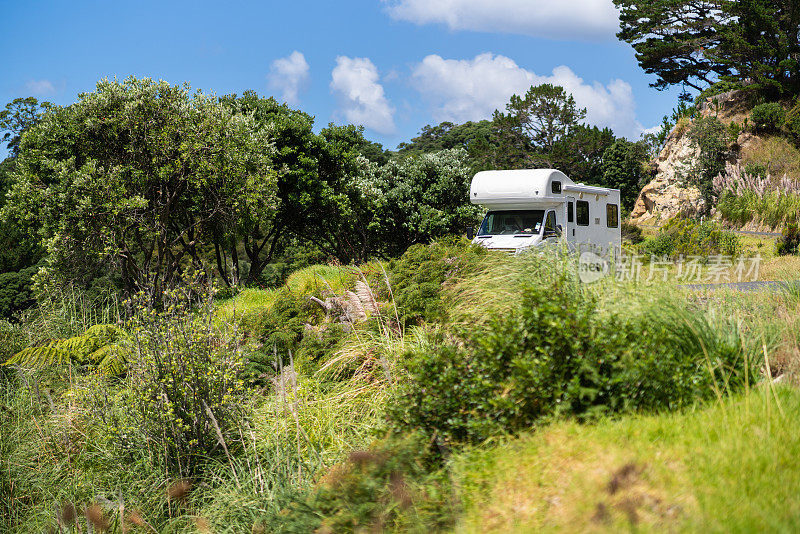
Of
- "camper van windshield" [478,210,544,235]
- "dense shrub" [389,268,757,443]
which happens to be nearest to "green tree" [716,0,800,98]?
"camper van windshield" [478,210,544,235]

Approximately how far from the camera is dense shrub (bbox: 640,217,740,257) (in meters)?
17.2

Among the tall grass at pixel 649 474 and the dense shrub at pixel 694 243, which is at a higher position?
the dense shrub at pixel 694 243

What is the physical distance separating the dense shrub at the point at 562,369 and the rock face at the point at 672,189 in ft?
91.8

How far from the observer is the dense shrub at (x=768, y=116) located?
30.4 meters

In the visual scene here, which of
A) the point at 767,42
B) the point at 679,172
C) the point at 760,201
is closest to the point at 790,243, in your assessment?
the point at 760,201

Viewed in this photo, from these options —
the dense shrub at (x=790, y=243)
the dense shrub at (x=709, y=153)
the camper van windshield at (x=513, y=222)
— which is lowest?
the dense shrub at (x=790, y=243)

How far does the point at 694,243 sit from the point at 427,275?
38.9 ft

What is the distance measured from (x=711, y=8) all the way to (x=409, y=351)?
37.9 meters

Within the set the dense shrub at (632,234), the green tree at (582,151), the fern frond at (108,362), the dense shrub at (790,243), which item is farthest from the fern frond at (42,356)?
the green tree at (582,151)

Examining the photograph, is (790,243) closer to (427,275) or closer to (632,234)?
(632,234)

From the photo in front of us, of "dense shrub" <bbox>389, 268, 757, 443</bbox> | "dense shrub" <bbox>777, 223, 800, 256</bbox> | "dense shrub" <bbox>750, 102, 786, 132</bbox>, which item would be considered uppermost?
"dense shrub" <bbox>750, 102, 786, 132</bbox>

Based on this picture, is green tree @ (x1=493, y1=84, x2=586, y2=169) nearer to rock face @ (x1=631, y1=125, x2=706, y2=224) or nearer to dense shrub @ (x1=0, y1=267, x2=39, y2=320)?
rock face @ (x1=631, y1=125, x2=706, y2=224)

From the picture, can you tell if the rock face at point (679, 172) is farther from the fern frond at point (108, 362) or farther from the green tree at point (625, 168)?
the fern frond at point (108, 362)

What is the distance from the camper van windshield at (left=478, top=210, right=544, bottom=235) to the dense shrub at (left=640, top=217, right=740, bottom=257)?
3185 mm
